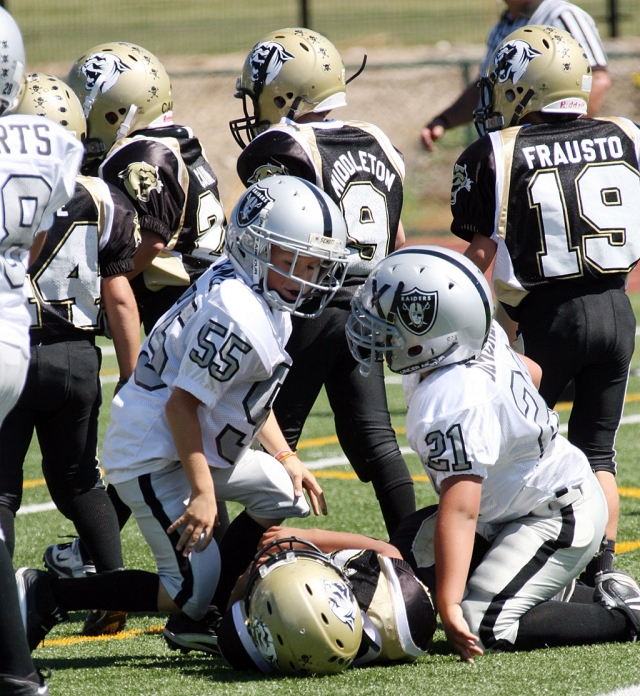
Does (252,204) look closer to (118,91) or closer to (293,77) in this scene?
(293,77)

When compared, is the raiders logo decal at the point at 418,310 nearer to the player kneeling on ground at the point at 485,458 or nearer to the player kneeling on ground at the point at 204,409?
the player kneeling on ground at the point at 485,458

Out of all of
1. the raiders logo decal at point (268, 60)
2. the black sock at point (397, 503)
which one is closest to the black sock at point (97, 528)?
the black sock at point (397, 503)

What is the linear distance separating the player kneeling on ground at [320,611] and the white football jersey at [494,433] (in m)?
0.31

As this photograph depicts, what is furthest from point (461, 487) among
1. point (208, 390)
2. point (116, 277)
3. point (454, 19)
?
point (454, 19)

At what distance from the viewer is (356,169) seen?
3.96 m

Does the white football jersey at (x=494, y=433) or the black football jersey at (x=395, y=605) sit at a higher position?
the white football jersey at (x=494, y=433)

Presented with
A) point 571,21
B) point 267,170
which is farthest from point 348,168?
point 571,21

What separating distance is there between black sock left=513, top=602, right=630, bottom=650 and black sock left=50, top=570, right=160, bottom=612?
1042 mm

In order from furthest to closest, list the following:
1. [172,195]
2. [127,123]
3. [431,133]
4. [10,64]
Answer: [431,133] < [127,123] < [172,195] < [10,64]

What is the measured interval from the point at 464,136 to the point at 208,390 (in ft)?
49.9

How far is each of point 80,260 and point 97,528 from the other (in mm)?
869

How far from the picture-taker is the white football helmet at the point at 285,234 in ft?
9.94

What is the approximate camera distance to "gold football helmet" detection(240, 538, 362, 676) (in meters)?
2.79

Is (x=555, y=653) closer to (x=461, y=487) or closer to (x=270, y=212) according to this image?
(x=461, y=487)
